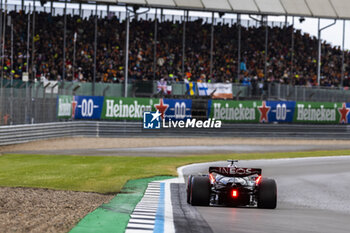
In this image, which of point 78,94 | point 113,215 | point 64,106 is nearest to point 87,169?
point 113,215

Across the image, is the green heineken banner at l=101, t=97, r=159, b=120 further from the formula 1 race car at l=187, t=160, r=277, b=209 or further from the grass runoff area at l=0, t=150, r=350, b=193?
the formula 1 race car at l=187, t=160, r=277, b=209

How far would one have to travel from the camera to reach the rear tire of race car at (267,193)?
464 inches

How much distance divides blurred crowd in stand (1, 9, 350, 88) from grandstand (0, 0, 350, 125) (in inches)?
2.7

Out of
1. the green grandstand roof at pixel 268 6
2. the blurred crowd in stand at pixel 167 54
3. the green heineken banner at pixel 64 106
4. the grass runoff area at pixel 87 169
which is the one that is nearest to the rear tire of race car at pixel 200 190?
the grass runoff area at pixel 87 169

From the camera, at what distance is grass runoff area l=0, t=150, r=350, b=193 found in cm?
Result: 1608

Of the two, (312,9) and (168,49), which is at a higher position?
(312,9)

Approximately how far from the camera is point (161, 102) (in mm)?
36969

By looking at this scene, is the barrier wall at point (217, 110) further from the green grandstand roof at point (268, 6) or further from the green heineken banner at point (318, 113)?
the green grandstand roof at point (268, 6)

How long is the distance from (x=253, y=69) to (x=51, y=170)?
30068mm

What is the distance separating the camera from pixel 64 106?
33.9m

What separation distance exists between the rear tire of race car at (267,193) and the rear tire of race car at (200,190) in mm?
Answer: 911

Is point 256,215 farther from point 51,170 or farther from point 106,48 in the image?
point 106,48

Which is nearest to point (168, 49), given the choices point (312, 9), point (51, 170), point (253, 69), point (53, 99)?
point (253, 69)

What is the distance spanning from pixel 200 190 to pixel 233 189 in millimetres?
607
